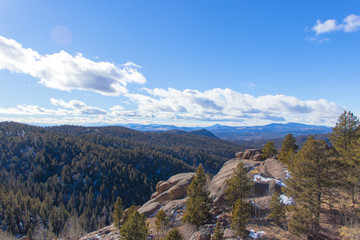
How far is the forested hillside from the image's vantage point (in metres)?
90.1

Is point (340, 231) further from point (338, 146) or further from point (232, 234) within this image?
point (338, 146)

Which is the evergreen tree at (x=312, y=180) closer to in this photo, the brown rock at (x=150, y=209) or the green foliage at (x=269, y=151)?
the brown rock at (x=150, y=209)

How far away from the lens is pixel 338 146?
32125 millimetres

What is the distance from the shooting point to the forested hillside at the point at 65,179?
9006cm

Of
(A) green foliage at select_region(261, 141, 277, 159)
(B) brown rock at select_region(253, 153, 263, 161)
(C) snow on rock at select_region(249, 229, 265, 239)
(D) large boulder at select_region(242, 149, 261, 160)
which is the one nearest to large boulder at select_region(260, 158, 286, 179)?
(A) green foliage at select_region(261, 141, 277, 159)

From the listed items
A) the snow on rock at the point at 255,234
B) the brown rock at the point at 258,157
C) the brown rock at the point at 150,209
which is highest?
the brown rock at the point at 258,157

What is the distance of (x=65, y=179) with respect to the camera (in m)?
137

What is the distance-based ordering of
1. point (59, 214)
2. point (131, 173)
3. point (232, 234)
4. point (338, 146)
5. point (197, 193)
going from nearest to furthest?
1. point (232, 234)
2. point (197, 193)
3. point (338, 146)
4. point (59, 214)
5. point (131, 173)

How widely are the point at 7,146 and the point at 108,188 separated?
108m

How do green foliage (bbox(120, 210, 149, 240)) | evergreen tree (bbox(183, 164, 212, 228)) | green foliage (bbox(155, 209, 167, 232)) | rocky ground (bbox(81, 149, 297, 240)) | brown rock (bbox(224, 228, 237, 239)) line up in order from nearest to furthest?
brown rock (bbox(224, 228, 237, 239)), rocky ground (bbox(81, 149, 297, 240)), green foliage (bbox(120, 210, 149, 240)), evergreen tree (bbox(183, 164, 212, 228)), green foliage (bbox(155, 209, 167, 232))

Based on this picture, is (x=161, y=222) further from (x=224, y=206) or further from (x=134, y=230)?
(x=224, y=206)

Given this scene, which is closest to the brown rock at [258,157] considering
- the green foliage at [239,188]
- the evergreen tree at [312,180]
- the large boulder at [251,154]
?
the large boulder at [251,154]

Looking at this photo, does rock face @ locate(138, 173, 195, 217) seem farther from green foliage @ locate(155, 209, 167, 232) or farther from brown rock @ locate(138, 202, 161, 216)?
green foliage @ locate(155, 209, 167, 232)

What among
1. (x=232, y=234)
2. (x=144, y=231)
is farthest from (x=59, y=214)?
(x=232, y=234)
